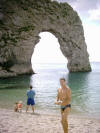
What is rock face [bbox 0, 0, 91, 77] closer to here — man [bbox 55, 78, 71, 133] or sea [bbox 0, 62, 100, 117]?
sea [bbox 0, 62, 100, 117]

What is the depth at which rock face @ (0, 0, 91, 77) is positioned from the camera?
49.1 metres

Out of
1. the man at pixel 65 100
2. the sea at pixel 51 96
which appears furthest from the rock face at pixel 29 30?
the man at pixel 65 100

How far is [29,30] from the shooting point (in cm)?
5262

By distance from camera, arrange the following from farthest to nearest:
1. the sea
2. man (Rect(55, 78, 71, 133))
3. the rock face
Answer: the rock face → the sea → man (Rect(55, 78, 71, 133))

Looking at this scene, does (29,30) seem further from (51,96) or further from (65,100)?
(65,100)

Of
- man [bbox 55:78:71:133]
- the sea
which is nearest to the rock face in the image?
the sea

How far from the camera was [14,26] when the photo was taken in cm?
5112

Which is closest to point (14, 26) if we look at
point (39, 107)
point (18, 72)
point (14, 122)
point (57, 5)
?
point (18, 72)

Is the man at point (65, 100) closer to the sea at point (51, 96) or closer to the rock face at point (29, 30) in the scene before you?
the sea at point (51, 96)

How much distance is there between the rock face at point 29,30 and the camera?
4912 centimetres

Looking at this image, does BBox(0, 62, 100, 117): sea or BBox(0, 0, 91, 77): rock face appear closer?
BBox(0, 62, 100, 117): sea

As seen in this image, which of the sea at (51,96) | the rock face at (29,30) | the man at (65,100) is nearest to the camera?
the man at (65,100)

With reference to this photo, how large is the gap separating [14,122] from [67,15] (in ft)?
191

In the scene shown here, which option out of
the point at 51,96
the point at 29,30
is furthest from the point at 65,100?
the point at 29,30
